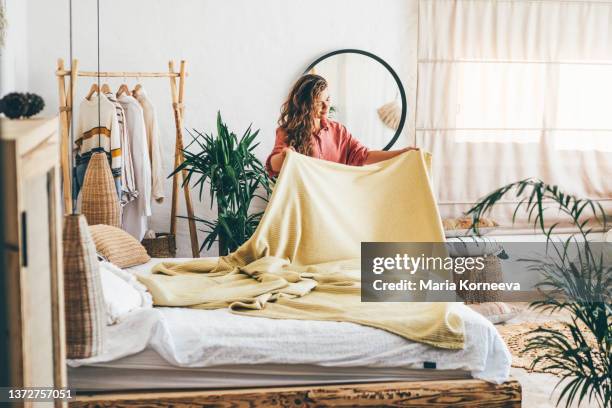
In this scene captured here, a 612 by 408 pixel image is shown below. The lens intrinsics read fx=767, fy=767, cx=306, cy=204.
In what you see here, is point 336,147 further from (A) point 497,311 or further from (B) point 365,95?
(A) point 497,311

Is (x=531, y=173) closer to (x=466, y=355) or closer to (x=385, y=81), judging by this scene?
(x=385, y=81)

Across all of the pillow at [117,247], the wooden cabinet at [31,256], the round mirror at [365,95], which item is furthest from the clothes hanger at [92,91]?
the wooden cabinet at [31,256]

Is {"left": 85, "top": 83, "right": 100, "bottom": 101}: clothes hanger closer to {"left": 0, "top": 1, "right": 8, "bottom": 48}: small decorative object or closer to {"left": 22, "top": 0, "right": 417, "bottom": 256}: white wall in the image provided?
{"left": 22, "top": 0, "right": 417, "bottom": 256}: white wall

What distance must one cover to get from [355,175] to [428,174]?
38 cm

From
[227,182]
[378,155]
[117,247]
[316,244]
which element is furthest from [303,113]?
[117,247]

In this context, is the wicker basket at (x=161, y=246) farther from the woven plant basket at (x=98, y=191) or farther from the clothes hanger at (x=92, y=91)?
the clothes hanger at (x=92, y=91)

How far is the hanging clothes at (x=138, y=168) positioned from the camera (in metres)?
4.77

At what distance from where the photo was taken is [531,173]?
575 cm

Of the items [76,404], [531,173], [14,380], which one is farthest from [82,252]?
[531,173]

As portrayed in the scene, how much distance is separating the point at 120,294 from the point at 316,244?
112cm

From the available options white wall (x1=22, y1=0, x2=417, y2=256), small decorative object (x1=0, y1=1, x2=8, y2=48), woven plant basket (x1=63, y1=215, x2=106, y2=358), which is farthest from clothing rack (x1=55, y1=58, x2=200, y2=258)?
woven plant basket (x1=63, y1=215, x2=106, y2=358)

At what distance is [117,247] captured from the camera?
3.73 m

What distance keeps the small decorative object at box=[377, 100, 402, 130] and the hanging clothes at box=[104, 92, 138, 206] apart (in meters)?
1.84

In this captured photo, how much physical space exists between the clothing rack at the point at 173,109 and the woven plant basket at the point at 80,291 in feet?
6.50
